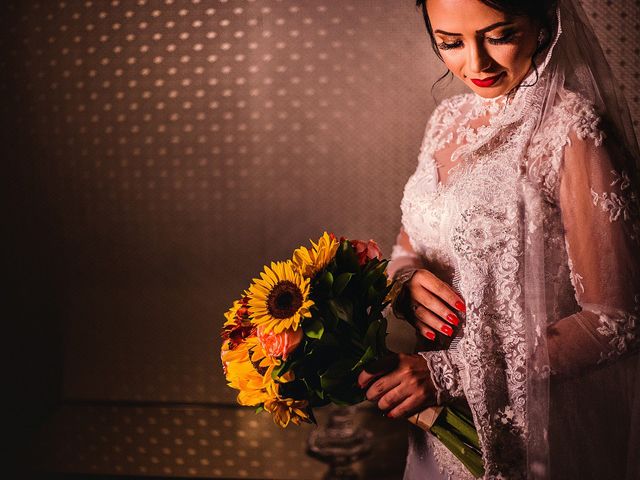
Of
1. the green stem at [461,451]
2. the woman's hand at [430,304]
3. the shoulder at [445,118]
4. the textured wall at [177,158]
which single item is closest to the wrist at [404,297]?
the woman's hand at [430,304]

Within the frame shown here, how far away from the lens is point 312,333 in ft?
2.87

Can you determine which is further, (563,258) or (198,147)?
(198,147)

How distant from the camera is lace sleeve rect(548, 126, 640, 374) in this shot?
2.85 ft

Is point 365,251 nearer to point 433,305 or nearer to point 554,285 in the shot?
point 433,305

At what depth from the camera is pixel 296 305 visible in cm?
87

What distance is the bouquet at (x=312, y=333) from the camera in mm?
882

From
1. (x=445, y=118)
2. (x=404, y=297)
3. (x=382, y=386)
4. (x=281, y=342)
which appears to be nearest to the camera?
(x=281, y=342)

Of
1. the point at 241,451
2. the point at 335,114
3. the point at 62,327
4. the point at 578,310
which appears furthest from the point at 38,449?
the point at 578,310

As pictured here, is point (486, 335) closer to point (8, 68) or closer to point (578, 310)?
point (578, 310)

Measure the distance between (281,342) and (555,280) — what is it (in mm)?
464

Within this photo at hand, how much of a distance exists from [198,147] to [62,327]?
0.87 m

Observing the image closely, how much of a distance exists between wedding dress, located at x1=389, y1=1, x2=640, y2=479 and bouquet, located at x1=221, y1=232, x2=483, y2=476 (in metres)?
0.11

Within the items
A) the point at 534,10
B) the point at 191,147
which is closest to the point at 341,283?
the point at 534,10

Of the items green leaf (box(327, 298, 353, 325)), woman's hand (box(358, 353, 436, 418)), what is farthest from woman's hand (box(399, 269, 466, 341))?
green leaf (box(327, 298, 353, 325))
